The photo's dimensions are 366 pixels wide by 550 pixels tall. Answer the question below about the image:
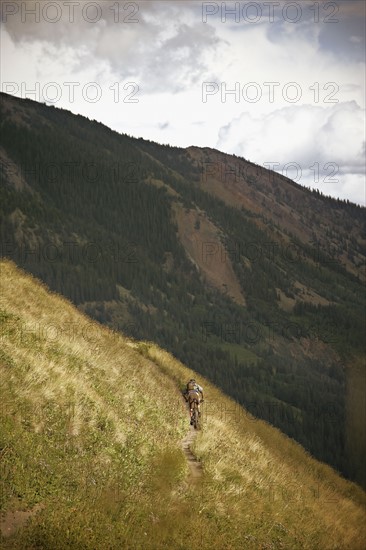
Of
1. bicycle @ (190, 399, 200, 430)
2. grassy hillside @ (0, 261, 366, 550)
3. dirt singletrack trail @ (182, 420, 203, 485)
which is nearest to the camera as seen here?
grassy hillside @ (0, 261, 366, 550)

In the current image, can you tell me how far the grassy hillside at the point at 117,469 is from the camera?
11.4 metres

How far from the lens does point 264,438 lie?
28828mm

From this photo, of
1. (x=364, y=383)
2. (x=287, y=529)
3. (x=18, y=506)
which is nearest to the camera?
(x=18, y=506)

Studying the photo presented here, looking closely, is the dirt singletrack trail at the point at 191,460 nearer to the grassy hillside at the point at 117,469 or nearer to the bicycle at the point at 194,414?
the grassy hillside at the point at 117,469

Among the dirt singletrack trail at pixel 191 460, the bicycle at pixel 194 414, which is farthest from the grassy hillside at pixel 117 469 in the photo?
the bicycle at pixel 194 414

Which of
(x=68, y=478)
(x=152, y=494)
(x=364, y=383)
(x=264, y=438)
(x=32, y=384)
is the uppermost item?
(x=32, y=384)

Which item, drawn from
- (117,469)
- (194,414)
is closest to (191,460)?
(194,414)

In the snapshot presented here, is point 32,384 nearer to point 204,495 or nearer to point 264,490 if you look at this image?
point 204,495

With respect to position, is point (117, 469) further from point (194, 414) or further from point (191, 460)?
point (194, 414)

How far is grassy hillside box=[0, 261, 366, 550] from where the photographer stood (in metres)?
11.4

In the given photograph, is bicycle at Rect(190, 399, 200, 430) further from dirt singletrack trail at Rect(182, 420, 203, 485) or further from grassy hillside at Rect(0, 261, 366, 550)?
dirt singletrack trail at Rect(182, 420, 203, 485)

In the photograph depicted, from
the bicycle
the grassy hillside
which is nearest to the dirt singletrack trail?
the grassy hillside

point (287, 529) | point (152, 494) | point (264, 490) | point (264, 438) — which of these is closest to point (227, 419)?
point (264, 438)

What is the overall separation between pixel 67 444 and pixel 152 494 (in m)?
2.46
